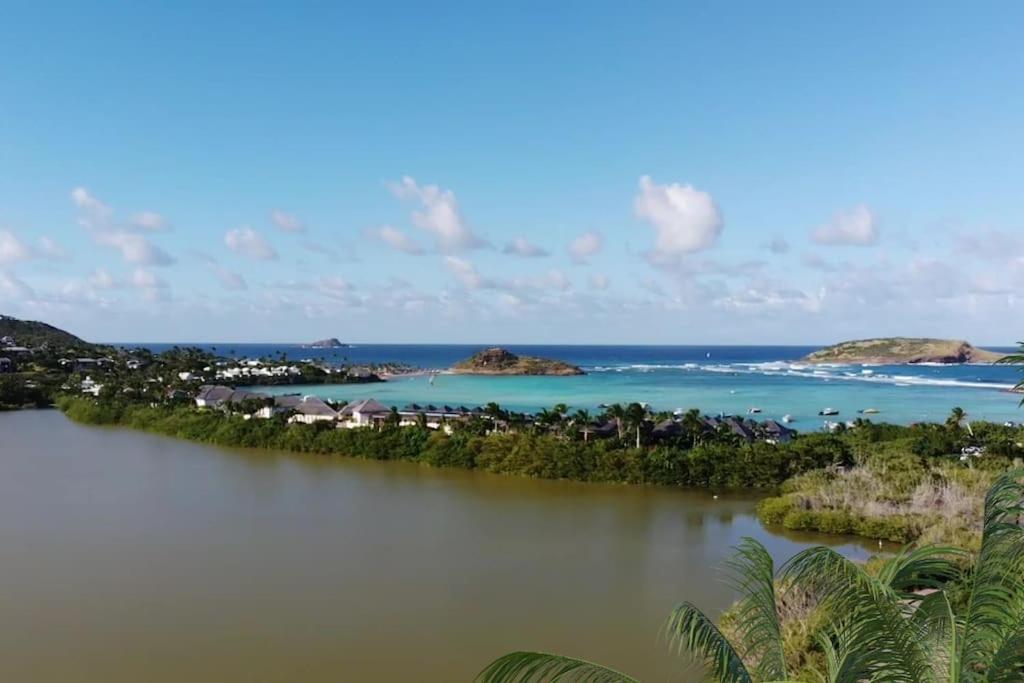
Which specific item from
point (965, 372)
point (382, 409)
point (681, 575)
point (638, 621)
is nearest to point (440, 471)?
point (382, 409)

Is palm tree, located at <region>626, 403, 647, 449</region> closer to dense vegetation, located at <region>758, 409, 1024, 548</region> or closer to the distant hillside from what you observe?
dense vegetation, located at <region>758, 409, 1024, 548</region>

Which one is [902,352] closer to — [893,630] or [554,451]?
[554,451]

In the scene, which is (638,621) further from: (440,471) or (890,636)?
(440,471)

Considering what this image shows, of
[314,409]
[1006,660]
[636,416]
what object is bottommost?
[314,409]

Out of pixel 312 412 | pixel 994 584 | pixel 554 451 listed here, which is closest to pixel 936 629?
pixel 994 584

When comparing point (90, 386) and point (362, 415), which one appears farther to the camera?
point (90, 386)

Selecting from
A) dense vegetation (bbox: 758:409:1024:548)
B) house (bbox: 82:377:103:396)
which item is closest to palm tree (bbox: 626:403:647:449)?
dense vegetation (bbox: 758:409:1024:548)
